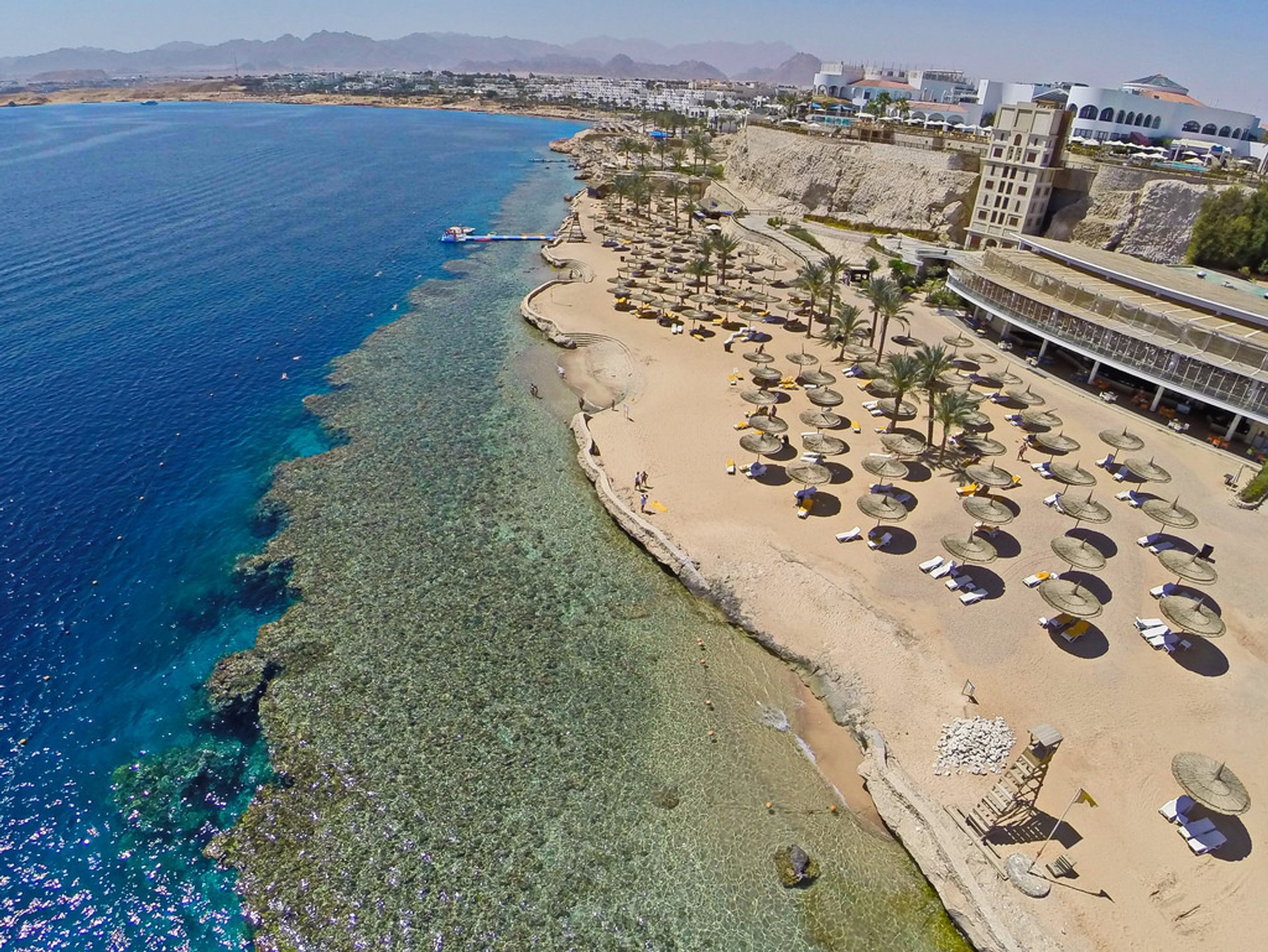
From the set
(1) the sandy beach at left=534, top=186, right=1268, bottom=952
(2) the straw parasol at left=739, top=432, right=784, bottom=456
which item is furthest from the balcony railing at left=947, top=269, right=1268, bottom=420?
(2) the straw parasol at left=739, top=432, right=784, bottom=456

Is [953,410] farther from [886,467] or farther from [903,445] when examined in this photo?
[886,467]

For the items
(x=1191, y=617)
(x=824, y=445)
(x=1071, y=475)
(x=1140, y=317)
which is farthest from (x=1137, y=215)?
(x=1191, y=617)

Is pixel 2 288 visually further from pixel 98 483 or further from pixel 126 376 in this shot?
pixel 98 483

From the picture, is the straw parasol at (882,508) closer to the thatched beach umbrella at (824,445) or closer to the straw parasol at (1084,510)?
the thatched beach umbrella at (824,445)

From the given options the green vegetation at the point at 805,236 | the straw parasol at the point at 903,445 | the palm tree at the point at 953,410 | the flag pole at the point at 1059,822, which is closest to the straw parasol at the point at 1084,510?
the palm tree at the point at 953,410

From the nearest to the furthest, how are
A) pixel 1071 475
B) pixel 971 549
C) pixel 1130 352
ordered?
pixel 971 549
pixel 1071 475
pixel 1130 352
